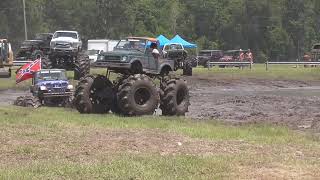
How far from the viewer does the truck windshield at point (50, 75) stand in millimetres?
28266

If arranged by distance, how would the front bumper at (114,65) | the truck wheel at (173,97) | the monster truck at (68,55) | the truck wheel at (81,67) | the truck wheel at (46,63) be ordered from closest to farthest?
the front bumper at (114,65) < the truck wheel at (173,97) < the truck wheel at (81,67) < the monster truck at (68,55) < the truck wheel at (46,63)

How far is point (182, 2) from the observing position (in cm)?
13138

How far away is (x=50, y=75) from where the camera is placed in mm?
28688

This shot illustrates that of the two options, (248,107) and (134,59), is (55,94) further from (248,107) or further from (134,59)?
(248,107)

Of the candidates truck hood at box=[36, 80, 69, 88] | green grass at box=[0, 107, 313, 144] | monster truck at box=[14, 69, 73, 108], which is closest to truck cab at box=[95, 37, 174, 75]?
green grass at box=[0, 107, 313, 144]

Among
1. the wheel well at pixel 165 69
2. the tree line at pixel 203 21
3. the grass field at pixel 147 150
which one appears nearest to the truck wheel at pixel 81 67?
the wheel well at pixel 165 69

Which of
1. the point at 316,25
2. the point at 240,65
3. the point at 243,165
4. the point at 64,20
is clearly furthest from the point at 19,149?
the point at 316,25

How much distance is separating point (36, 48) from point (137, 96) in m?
29.1

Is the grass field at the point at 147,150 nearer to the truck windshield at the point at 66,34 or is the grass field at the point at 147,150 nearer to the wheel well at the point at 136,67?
the wheel well at the point at 136,67

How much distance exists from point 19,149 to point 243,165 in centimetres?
409

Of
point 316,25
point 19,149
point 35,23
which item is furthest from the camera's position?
point 316,25

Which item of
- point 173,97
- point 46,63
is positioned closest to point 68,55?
point 46,63

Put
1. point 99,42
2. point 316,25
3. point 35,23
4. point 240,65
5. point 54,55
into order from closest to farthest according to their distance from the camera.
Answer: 1. point 54,55
2. point 240,65
3. point 99,42
4. point 35,23
5. point 316,25

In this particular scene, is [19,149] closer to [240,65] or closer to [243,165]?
[243,165]
